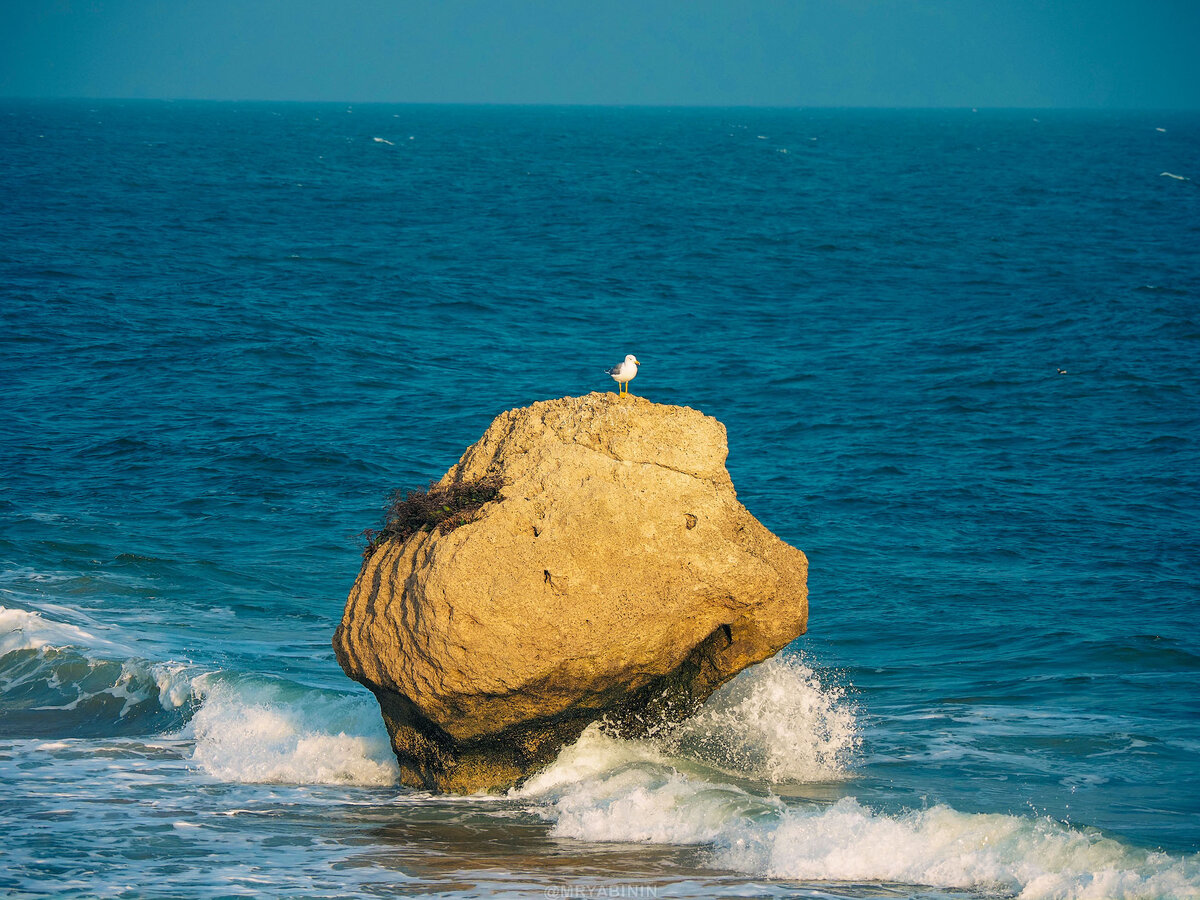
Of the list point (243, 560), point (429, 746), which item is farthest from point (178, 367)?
point (429, 746)

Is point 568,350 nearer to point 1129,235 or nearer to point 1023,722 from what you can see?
point 1023,722

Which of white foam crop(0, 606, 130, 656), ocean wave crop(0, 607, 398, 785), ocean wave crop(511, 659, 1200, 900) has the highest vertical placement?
ocean wave crop(511, 659, 1200, 900)

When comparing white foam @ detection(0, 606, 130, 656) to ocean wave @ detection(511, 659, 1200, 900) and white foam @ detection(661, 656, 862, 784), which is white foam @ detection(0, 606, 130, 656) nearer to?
ocean wave @ detection(511, 659, 1200, 900)

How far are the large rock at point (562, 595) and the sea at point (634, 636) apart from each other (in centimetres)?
87

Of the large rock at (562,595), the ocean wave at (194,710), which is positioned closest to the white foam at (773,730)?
the large rock at (562,595)

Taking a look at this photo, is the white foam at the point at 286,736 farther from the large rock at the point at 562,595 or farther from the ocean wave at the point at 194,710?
the large rock at the point at 562,595

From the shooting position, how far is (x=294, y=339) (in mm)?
33375

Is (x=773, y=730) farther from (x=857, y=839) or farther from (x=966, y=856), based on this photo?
(x=966, y=856)

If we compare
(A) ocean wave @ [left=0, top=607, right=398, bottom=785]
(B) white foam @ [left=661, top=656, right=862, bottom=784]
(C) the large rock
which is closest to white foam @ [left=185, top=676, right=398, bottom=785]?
(A) ocean wave @ [left=0, top=607, right=398, bottom=785]

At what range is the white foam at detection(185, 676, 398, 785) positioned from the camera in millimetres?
12586

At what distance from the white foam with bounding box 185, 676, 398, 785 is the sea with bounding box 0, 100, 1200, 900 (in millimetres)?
50

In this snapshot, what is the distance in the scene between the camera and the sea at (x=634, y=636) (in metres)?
10.6

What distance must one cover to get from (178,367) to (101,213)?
93.7 feet

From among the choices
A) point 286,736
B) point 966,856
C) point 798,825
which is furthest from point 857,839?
point 286,736
